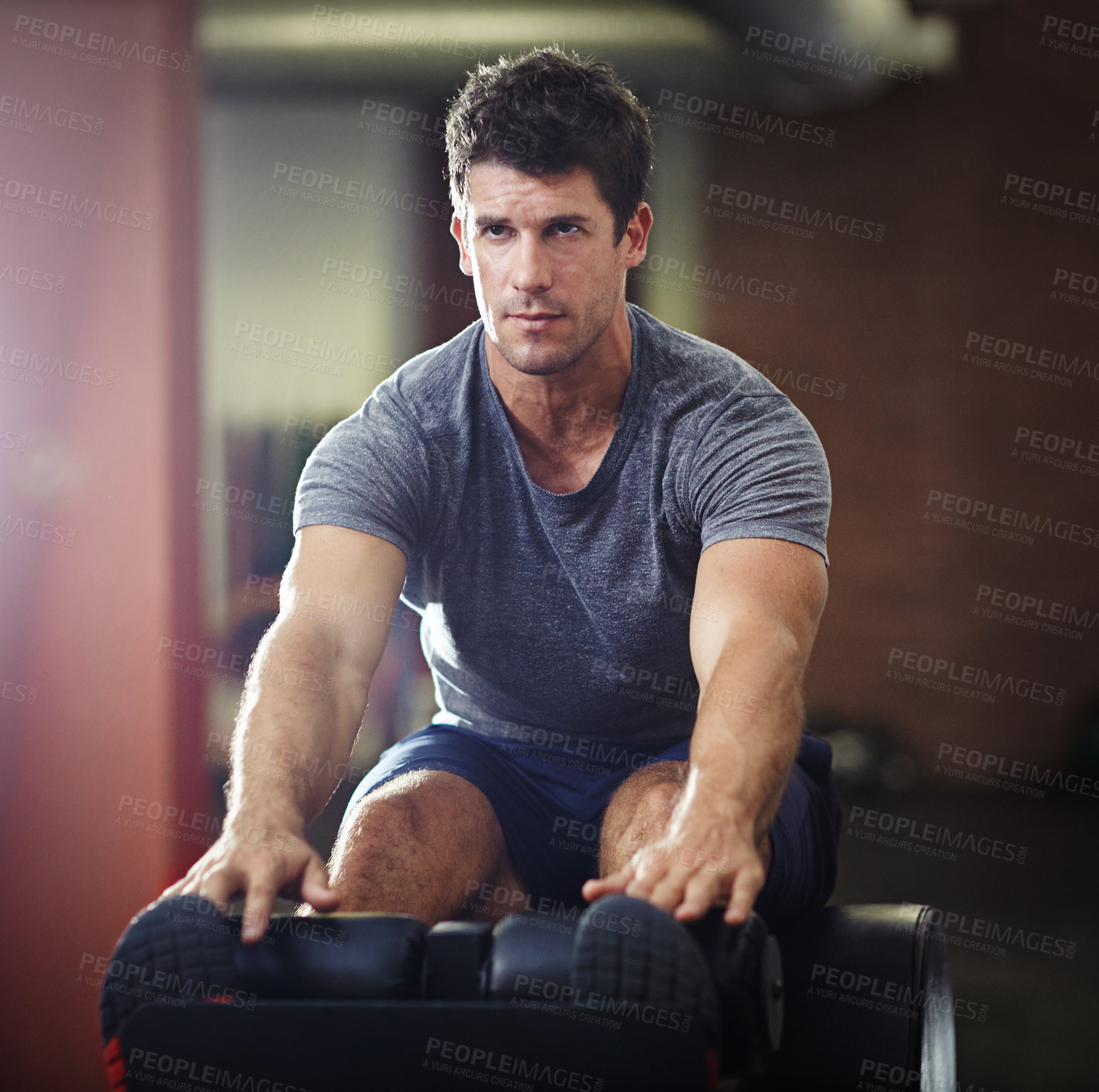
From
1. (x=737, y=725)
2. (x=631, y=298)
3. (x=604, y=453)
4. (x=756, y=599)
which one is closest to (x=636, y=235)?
(x=604, y=453)

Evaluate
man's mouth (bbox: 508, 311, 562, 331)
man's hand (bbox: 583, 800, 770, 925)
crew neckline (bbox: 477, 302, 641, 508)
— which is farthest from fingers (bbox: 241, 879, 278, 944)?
man's mouth (bbox: 508, 311, 562, 331)

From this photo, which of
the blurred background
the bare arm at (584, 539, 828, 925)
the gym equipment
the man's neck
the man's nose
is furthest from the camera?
the blurred background

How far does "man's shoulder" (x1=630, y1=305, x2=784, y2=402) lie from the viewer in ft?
4.42

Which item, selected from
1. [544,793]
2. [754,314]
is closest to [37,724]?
[544,793]

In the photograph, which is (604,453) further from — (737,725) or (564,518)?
(737,725)

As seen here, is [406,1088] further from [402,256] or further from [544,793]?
[402,256]

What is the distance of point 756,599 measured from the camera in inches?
45.2

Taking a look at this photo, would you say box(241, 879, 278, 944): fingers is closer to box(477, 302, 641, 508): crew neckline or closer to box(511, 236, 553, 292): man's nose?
box(477, 302, 641, 508): crew neckline

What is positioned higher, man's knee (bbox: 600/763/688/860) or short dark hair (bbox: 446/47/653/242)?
short dark hair (bbox: 446/47/653/242)

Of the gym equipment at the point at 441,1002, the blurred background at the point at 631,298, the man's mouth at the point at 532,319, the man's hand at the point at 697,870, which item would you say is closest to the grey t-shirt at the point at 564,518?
the man's mouth at the point at 532,319

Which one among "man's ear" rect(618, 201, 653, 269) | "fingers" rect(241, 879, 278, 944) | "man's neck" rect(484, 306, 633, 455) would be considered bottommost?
"fingers" rect(241, 879, 278, 944)

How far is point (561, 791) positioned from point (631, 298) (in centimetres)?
302

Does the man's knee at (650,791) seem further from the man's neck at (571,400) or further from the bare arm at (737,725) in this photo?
the man's neck at (571,400)

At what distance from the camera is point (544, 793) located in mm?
1363
